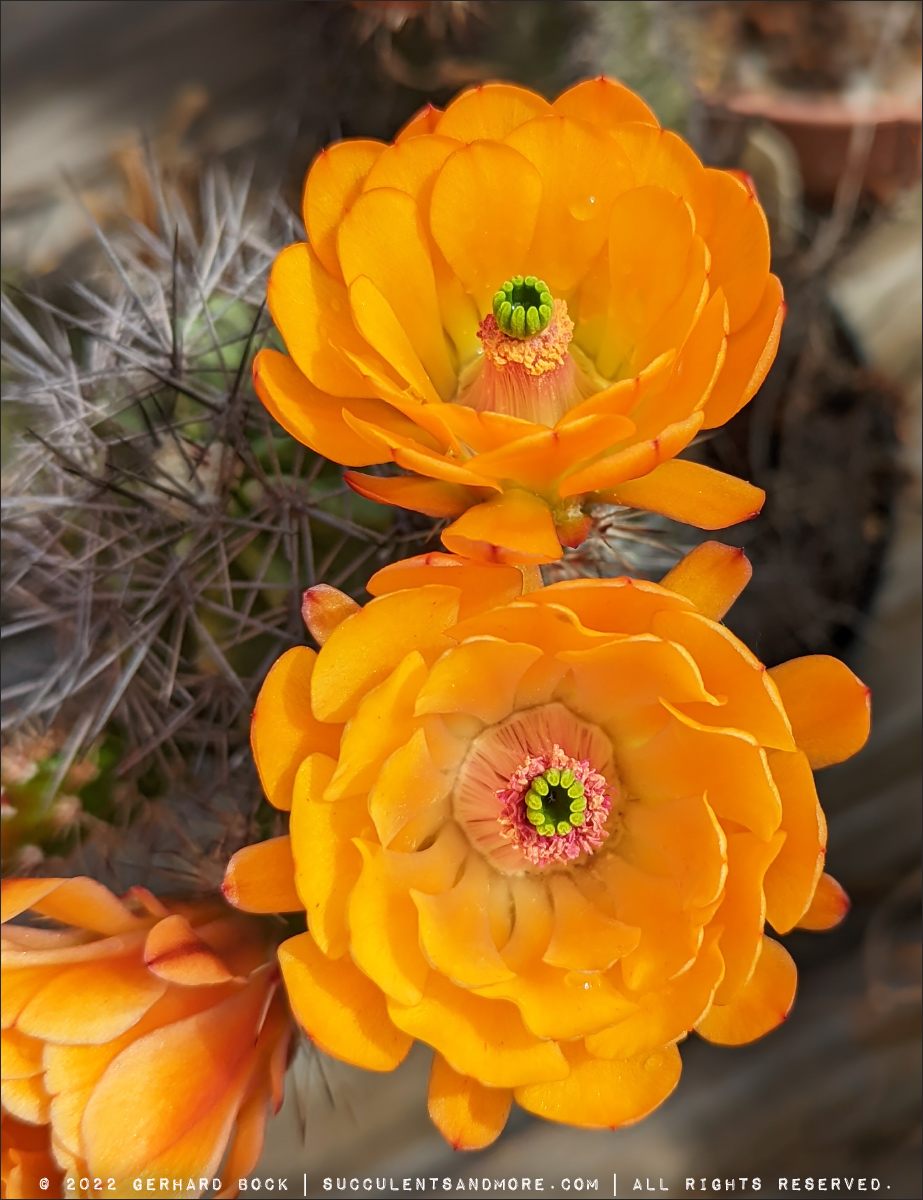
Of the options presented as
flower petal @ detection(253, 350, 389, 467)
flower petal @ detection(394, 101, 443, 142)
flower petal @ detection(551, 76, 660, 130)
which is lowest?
flower petal @ detection(253, 350, 389, 467)

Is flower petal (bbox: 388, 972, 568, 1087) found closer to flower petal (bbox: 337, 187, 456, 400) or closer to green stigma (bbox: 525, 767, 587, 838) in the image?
green stigma (bbox: 525, 767, 587, 838)

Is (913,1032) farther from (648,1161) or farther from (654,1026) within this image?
(654,1026)

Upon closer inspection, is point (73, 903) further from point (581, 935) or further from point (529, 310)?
point (529, 310)

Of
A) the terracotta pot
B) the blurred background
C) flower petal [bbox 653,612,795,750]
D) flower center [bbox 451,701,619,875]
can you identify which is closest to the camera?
flower petal [bbox 653,612,795,750]

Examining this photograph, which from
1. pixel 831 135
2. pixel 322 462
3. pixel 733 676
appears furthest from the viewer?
pixel 831 135

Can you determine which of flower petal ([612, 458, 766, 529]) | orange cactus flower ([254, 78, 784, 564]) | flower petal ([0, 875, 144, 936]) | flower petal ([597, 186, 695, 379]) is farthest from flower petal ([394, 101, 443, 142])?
flower petal ([0, 875, 144, 936])

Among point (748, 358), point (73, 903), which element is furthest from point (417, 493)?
point (73, 903)
